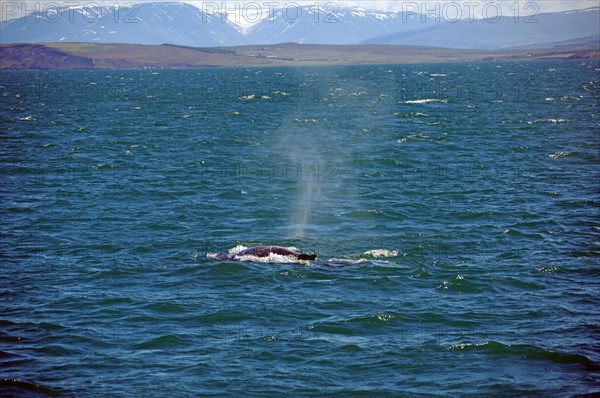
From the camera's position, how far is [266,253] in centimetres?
2952

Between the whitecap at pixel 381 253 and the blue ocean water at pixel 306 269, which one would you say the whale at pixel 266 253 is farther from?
the whitecap at pixel 381 253

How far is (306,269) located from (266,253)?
2.16m

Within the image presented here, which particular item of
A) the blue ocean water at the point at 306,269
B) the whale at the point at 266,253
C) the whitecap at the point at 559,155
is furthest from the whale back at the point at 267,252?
the whitecap at the point at 559,155

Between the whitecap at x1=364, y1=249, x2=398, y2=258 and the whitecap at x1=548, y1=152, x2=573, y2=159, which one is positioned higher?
the whitecap at x1=548, y1=152, x2=573, y2=159

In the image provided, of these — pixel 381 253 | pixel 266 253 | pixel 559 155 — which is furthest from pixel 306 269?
pixel 559 155

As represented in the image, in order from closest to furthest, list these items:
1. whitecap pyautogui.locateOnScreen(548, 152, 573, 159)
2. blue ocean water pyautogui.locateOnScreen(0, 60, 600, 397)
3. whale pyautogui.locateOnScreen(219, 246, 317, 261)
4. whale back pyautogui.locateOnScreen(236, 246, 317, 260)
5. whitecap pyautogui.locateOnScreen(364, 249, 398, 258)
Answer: blue ocean water pyautogui.locateOnScreen(0, 60, 600, 397) < whale pyautogui.locateOnScreen(219, 246, 317, 261) < whale back pyautogui.locateOnScreen(236, 246, 317, 260) < whitecap pyautogui.locateOnScreen(364, 249, 398, 258) < whitecap pyautogui.locateOnScreen(548, 152, 573, 159)

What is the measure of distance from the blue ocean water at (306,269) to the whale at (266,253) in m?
0.72

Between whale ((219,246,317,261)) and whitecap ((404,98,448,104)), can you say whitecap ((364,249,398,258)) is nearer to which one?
whale ((219,246,317,261))

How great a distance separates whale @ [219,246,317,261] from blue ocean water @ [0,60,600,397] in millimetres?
721

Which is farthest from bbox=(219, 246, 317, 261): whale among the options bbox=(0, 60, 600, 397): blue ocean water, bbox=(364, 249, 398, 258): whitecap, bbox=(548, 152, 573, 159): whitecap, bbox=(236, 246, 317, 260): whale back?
bbox=(548, 152, 573, 159): whitecap

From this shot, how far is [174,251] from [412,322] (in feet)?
40.4

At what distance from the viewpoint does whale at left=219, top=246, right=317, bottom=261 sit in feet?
95.6

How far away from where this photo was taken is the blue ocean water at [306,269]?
19.7 m

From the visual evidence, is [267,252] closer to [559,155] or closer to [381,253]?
[381,253]
